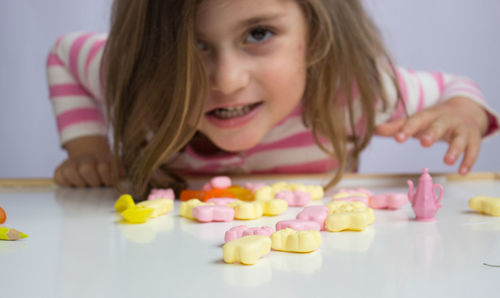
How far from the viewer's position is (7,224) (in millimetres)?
665

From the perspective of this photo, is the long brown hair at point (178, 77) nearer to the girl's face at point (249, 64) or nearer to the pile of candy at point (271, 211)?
the girl's face at point (249, 64)

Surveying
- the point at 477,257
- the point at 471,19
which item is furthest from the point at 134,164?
the point at 471,19

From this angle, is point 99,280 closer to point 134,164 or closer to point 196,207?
point 196,207

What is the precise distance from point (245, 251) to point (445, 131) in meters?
0.75

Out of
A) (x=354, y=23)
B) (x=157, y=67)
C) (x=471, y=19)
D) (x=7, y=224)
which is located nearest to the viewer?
(x=7, y=224)

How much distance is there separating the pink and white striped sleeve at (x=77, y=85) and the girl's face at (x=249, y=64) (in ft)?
1.34

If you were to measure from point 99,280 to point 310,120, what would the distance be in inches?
32.5

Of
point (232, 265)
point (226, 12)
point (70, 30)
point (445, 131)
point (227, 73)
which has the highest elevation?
point (70, 30)

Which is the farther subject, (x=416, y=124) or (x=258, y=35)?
(x=416, y=124)

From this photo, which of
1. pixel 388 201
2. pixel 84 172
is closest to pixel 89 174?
pixel 84 172

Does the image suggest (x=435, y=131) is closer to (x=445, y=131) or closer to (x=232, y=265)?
(x=445, y=131)

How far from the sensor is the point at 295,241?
1.67ft

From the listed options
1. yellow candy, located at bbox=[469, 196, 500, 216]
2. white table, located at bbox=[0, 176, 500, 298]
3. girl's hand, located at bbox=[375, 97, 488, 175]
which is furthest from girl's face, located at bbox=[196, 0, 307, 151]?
yellow candy, located at bbox=[469, 196, 500, 216]

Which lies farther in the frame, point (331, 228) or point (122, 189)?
point (122, 189)
